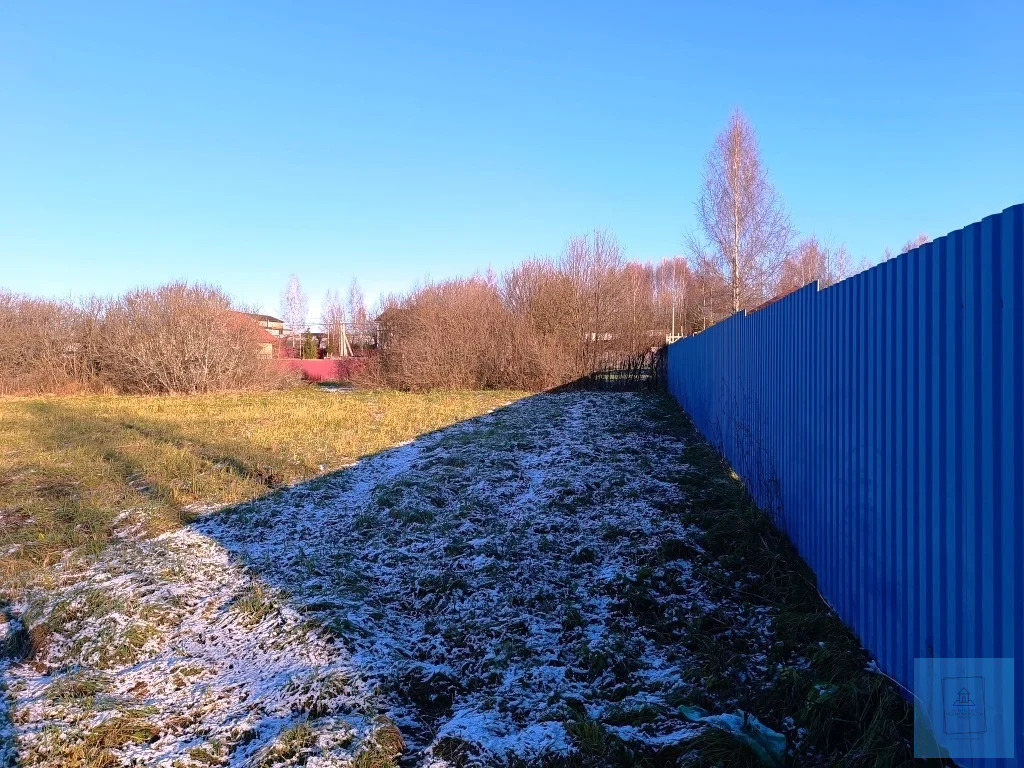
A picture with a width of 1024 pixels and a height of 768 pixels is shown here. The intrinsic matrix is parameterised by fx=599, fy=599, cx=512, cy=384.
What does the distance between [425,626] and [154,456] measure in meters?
6.56

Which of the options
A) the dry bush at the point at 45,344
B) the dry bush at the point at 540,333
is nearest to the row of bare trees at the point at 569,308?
the dry bush at the point at 540,333

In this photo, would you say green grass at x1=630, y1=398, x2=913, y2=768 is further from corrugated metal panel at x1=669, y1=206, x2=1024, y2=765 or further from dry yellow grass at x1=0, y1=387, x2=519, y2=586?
dry yellow grass at x1=0, y1=387, x2=519, y2=586

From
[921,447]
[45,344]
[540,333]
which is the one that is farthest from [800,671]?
[45,344]

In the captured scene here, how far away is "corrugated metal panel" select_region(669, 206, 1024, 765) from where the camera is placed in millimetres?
1650

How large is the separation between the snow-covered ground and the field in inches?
0.6

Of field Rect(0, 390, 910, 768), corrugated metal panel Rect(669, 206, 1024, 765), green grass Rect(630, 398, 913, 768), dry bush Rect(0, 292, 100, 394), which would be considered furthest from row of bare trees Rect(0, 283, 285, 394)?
corrugated metal panel Rect(669, 206, 1024, 765)

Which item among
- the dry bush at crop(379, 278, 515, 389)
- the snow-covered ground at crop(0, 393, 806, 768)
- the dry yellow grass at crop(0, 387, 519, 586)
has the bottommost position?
the snow-covered ground at crop(0, 393, 806, 768)

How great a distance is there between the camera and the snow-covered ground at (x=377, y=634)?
2.46 meters

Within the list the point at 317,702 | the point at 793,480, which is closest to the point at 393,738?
the point at 317,702

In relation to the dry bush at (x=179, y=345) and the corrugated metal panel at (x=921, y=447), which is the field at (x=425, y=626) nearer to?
the corrugated metal panel at (x=921, y=447)

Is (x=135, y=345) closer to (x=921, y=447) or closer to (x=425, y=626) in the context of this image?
(x=425, y=626)

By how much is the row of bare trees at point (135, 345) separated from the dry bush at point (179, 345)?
0.03m

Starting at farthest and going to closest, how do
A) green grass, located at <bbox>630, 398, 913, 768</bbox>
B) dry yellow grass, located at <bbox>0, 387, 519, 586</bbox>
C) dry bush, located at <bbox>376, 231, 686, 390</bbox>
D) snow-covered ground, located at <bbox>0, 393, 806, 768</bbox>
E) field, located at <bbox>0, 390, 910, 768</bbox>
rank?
dry bush, located at <bbox>376, 231, 686, 390</bbox> < dry yellow grass, located at <bbox>0, 387, 519, 586</bbox> < snow-covered ground, located at <bbox>0, 393, 806, 768</bbox> < field, located at <bbox>0, 390, 910, 768</bbox> < green grass, located at <bbox>630, 398, 913, 768</bbox>

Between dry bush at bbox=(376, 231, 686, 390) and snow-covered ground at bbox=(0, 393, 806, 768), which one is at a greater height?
dry bush at bbox=(376, 231, 686, 390)
